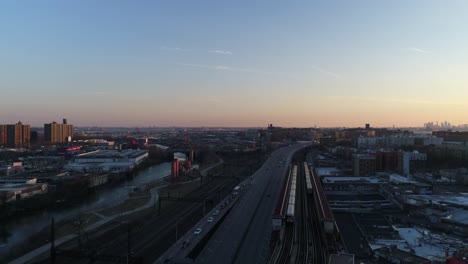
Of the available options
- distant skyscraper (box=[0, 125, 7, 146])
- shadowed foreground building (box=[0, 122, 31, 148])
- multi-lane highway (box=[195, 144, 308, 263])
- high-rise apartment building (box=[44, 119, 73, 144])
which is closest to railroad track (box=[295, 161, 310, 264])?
multi-lane highway (box=[195, 144, 308, 263])

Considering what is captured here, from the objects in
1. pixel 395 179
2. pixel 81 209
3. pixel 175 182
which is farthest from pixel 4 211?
pixel 395 179

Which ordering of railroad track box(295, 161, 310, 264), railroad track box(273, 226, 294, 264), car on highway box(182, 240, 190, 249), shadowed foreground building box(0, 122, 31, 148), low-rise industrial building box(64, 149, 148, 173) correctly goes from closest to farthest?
railroad track box(273, 226, 294, 264) < railroad track box(295, 161, 310, 264) < car on highway box(182, 240, 190, 249) < low-rise industrial building box(64, 149, 148, 173) < shadowed foreground building box(0, 122, 31, 148)

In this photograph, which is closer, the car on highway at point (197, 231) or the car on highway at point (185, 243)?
the car on highway at point (185, 243)

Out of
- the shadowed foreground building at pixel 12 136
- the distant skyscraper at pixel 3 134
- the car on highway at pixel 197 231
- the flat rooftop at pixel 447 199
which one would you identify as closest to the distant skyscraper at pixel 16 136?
the shadowed foreground building at pixel 12 136

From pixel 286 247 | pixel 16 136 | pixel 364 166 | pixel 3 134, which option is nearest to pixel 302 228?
pixel 286 247

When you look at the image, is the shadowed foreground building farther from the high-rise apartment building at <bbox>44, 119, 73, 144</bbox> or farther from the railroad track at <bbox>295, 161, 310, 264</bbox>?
the railroad track at <bbox>295, 161, 310, 264</bbox>

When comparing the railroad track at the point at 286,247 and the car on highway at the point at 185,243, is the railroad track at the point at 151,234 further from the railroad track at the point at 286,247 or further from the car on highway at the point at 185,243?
the railroad track at the point at 286,247
